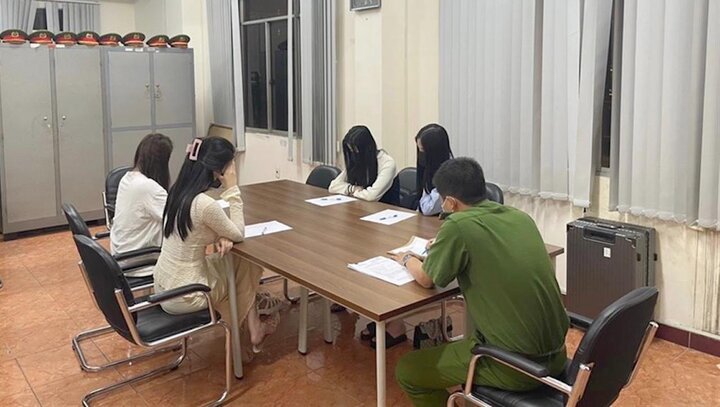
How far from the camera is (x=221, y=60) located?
6.96 m

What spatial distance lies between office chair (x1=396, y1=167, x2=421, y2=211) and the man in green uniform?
6.39 ft

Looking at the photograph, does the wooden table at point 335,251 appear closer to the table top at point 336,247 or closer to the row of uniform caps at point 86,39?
the table top at point 336,247

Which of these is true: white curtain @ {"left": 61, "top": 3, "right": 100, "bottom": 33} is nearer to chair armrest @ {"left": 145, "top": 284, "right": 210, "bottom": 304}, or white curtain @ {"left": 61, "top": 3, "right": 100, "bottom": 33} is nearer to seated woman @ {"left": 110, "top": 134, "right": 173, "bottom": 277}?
seated woman @ {"left": 110, "top": 134, "right": 173, "bottom": 277}

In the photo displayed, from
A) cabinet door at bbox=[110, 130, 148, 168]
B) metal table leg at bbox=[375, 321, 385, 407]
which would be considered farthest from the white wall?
metal table leg at bbox=[375, 321, 385, 407]

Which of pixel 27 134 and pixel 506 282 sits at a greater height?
pixel 27 134

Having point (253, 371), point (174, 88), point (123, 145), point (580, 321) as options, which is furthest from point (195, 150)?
point (174, 88)

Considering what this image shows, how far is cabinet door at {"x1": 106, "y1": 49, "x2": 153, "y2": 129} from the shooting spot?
641 centimetres

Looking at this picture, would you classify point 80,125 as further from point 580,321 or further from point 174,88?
point 580,321

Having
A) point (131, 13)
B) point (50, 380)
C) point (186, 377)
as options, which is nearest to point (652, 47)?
point (186, 377)

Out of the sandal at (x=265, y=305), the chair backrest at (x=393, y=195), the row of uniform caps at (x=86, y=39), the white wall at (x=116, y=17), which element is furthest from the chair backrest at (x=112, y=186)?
the white wall at (x=116, y=17)

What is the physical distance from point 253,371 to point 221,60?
4.49 meters

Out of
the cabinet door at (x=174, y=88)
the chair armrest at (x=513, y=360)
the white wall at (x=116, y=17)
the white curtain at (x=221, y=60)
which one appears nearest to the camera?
the chair armrest at (x=513, y=360)

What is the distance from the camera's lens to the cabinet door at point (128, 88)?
6.41 meters

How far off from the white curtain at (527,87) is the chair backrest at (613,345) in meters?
1.93
